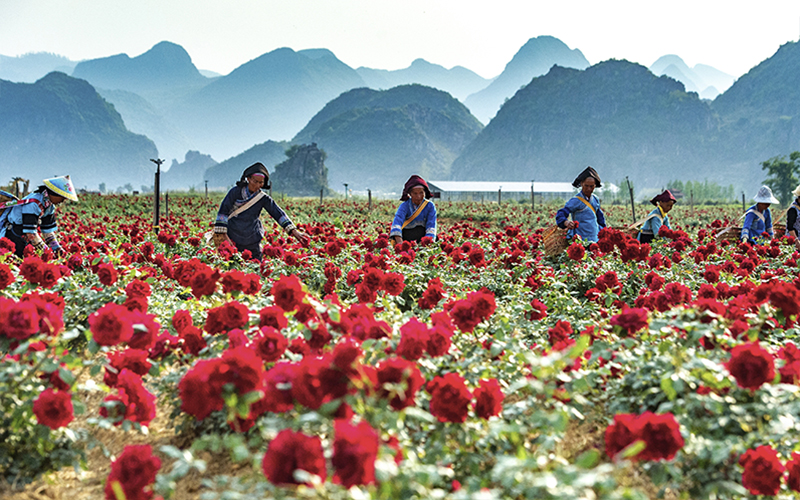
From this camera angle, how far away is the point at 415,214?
20.7 feet

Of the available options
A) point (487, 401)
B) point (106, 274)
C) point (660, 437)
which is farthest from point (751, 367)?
point (106, 274)

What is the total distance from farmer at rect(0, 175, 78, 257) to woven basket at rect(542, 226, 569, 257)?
524 centimetres

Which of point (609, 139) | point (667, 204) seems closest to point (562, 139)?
point (609, 139)

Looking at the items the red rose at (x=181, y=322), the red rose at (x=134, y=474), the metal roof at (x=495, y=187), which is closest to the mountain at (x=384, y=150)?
the metal roof at (x=495, y=187)

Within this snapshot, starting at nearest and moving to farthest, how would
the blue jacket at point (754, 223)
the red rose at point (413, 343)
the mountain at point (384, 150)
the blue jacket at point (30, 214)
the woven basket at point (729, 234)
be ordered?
the red rose at point (413, 343) → the blue jacket at point (30, 214) → the blue jacket at point (754, 223) → the woven basket at point (729, 234) → the mountain at point (384, 150)

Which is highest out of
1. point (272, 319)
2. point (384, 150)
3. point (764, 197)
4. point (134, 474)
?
point (384, 150)

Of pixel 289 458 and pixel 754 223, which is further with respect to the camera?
pixel 754 223

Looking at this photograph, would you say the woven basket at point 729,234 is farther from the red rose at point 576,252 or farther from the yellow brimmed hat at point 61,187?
the yellow brimmed hat at point 61,187

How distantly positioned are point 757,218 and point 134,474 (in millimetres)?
8308

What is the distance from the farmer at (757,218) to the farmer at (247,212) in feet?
20.0

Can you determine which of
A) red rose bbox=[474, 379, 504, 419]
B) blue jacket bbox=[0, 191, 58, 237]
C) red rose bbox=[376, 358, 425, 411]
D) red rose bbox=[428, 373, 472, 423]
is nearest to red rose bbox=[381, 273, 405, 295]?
red rose bbox=[474, 379, 504, 419]

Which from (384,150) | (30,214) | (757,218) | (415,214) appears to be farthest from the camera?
(384,150)

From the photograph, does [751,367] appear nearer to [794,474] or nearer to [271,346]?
[794,474]

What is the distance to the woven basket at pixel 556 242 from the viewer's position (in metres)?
6.14
